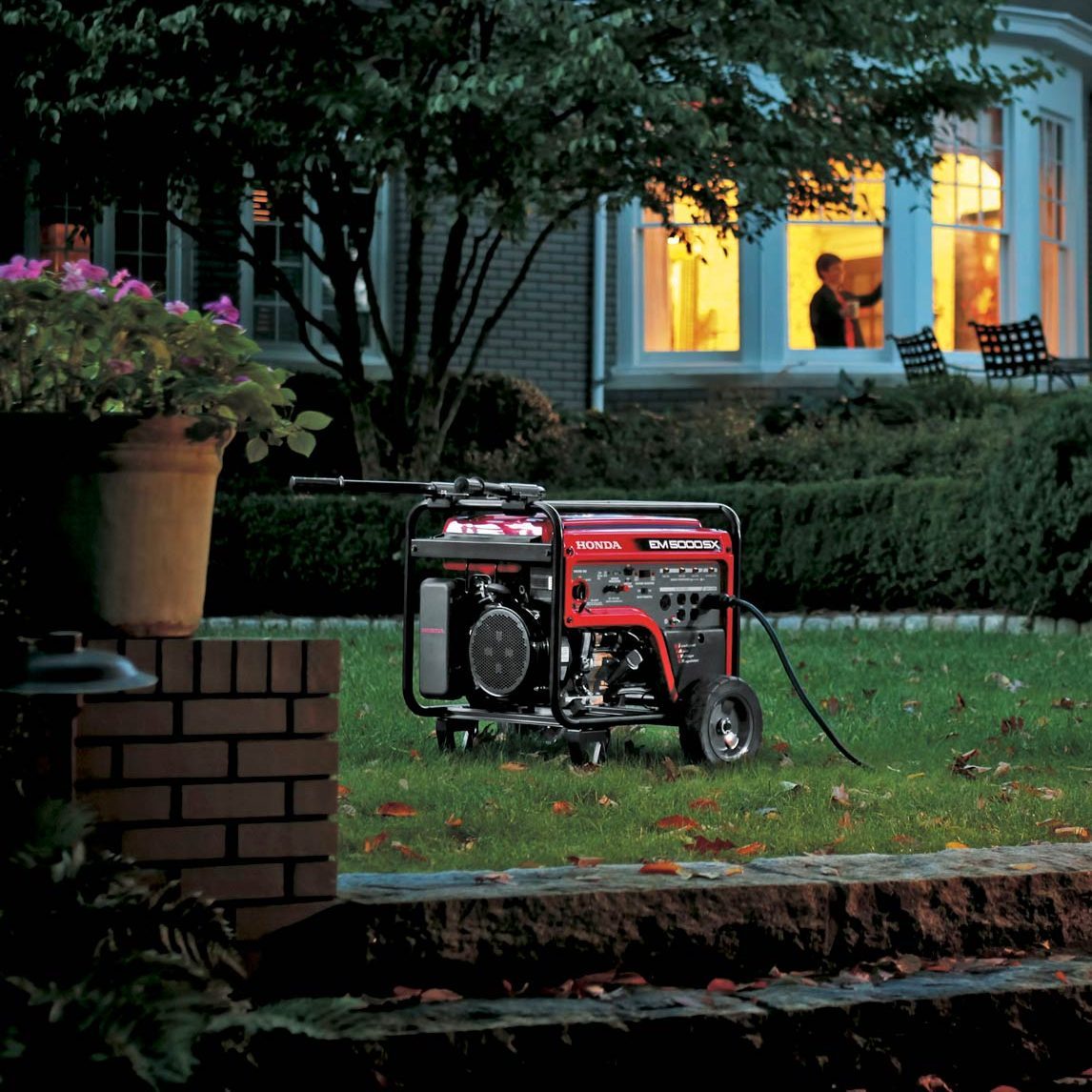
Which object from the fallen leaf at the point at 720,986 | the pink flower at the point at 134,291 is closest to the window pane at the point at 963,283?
the fallen leaf at the point at 720,986

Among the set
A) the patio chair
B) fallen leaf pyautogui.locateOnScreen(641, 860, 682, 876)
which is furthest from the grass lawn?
the patio chair

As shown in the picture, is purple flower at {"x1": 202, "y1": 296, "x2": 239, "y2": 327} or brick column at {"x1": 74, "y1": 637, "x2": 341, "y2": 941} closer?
brick column at {"x1": 74, "y1": 637, "x2": 341, "y2": 941}

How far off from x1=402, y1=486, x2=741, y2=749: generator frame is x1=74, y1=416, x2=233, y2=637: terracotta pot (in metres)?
2.24

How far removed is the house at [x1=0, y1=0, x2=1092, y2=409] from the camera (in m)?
16.8

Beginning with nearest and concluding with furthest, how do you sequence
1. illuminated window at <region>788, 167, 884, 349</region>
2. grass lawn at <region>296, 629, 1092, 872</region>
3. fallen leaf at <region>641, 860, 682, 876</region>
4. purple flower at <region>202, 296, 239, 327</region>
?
1. purple flower at <region>202, 296, 239, 327</region>
2. fallen leaf at <region>641, 860, 682, 876</region>
3. grass lawn at <region>296, 629, 1092, 872</region>
4. illuminated window at <region>788, 167, 884, 349</region>

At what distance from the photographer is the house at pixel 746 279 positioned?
16.8 m

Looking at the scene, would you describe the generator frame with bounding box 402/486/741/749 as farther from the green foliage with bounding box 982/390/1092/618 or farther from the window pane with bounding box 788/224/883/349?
the window pane with bounding box 788/224/883/349

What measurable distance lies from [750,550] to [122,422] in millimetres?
9183

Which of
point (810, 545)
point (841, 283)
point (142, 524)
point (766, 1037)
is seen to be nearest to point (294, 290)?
point (841, 283)

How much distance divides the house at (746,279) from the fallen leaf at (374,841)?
12173mm

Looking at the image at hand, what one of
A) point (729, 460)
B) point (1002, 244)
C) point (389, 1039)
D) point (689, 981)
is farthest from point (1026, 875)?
point (1002, 244)

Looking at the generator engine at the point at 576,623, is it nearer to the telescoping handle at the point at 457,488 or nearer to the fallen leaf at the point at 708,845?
the telescoping handle at the point at 457,488

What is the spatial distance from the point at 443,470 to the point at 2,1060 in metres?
11.7

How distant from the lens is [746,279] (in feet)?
58.5
